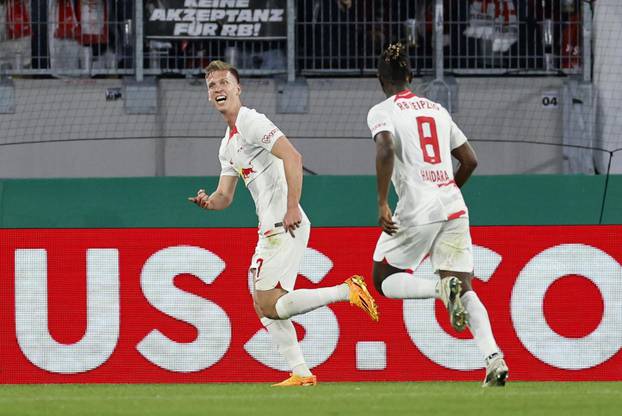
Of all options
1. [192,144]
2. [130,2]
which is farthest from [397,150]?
[130,2]

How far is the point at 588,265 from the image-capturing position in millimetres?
9859

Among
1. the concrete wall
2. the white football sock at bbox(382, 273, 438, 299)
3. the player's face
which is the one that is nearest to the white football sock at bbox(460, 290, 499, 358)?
the white football sock at bbox(382, 273, 438, 299)

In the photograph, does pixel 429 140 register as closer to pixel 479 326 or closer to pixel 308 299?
pixel 479 326

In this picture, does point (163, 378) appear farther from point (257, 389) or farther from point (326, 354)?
point (257, 389)

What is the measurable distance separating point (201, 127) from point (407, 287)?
6.16 metres

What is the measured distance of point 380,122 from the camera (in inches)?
282

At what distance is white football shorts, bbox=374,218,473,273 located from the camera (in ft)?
24.0

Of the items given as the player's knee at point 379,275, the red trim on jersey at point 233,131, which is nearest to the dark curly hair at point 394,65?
the player's knee at point 379,275

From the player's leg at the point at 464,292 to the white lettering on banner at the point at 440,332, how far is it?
245 cm

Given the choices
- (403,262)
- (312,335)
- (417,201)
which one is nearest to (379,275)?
(403,262)

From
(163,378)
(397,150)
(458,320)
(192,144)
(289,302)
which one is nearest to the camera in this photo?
(458,320)

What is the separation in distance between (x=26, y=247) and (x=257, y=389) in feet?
8.86

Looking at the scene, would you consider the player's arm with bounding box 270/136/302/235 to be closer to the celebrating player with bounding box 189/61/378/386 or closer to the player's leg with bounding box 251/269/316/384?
the celebrating player with bounding box 189/61/378/386

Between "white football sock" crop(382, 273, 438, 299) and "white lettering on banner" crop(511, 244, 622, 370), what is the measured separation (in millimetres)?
2703
